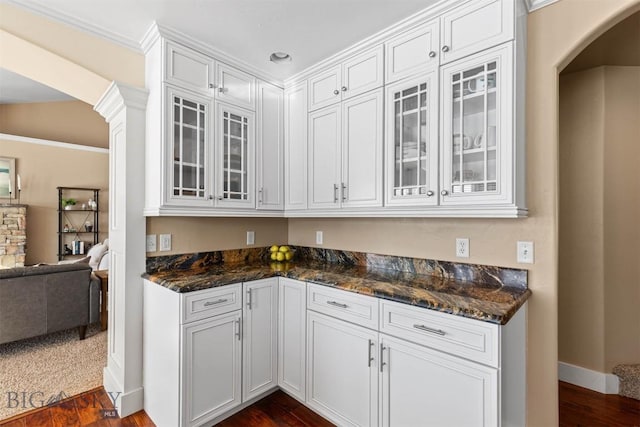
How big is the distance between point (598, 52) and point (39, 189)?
8.17 meters

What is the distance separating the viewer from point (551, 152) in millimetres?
1688

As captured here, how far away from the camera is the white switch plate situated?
238 cm

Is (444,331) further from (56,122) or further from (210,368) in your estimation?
(56,122)

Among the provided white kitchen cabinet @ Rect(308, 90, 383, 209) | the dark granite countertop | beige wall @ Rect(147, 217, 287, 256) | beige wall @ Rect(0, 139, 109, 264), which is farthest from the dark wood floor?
beige wall @ Rect(0, 139, 109, 264)

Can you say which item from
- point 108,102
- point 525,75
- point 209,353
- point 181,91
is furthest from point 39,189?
point 525,75

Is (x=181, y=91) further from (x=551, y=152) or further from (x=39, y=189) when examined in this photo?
(x=39, y=189)

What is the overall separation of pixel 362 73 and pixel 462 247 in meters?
Result: 1.38

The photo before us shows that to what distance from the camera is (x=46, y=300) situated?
3121 millimetres

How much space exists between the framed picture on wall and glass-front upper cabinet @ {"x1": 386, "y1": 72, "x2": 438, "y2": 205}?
22.9 feet

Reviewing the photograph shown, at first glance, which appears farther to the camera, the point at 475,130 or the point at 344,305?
the point at 344,305

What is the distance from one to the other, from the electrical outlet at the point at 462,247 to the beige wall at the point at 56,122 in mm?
7397

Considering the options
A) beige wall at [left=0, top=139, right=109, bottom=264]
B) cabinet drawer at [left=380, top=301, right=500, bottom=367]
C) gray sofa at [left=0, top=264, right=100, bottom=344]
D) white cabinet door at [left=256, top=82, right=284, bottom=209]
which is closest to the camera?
cabinet drawer at [left=380, top=301, right=500, bottom=367]

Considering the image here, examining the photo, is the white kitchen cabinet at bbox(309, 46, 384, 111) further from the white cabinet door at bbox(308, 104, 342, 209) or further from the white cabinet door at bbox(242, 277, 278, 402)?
the white cabinet door at bbox(242, 277, 278, 402)

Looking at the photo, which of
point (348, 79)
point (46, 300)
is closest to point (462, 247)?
point (348, 79)
